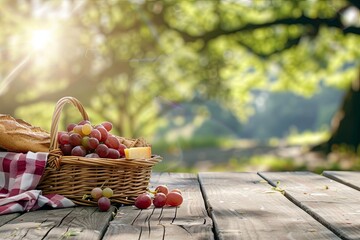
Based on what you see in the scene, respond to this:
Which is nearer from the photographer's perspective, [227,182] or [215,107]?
[227,182]

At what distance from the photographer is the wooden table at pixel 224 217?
2.51 m

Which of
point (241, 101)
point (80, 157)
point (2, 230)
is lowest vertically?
point (2, 230)

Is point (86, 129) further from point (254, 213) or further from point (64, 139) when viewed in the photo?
point (254, 213)

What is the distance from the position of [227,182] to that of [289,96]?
48685 mm

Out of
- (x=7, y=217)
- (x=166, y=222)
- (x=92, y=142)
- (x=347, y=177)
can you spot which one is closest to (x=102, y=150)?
(x=92, y=142)

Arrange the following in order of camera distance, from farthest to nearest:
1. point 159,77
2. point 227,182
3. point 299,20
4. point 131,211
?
point 159,77 → point 299,20 → point 227,182 → point 131,211

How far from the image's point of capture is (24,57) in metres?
15.9

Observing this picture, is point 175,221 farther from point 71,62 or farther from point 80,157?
point 71,62

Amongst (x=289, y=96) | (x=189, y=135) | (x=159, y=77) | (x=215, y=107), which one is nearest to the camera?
(x=159, y=77)

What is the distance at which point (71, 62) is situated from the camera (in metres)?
15.5

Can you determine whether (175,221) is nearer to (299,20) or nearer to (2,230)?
(2,230)

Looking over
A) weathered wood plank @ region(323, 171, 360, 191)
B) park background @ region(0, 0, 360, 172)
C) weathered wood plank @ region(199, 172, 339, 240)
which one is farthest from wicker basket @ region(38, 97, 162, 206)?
park background @ region(0, 0, 360, 172)

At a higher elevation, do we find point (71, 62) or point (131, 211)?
point (71, 62)

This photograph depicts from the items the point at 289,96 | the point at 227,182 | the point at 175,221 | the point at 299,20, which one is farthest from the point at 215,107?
the point at 289,96
